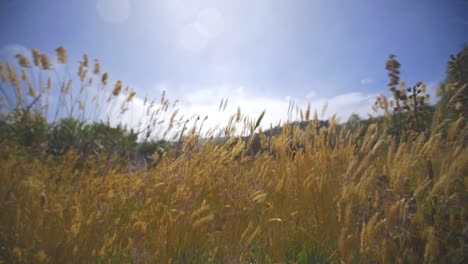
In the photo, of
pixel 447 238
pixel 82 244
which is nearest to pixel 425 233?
pixel 447 238

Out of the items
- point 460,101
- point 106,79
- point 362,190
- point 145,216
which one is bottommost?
point 145,216

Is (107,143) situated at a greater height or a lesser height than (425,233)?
greater

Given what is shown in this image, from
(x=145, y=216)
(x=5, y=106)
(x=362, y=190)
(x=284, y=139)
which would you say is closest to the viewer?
(x=362, y=190)

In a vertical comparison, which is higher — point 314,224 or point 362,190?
point 362,190

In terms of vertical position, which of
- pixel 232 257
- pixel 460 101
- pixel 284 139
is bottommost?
pixel 232 257

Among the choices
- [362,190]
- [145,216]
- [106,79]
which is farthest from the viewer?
[106,79]

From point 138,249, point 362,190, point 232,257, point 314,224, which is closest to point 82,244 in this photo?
point 138,249

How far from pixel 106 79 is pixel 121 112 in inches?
31.7

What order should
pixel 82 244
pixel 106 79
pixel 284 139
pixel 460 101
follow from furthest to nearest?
pixel 106 79 < pixel 460 101 < pixel 284 139 < pixel 82 244

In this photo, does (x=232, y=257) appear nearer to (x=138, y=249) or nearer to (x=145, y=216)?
(x=138, y=249)

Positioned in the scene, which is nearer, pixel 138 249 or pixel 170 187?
pixel 138 249

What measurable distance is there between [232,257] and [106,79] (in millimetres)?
5488

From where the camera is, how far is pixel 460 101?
200cm

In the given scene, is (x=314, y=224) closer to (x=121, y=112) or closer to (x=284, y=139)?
(x=284, y=139)
